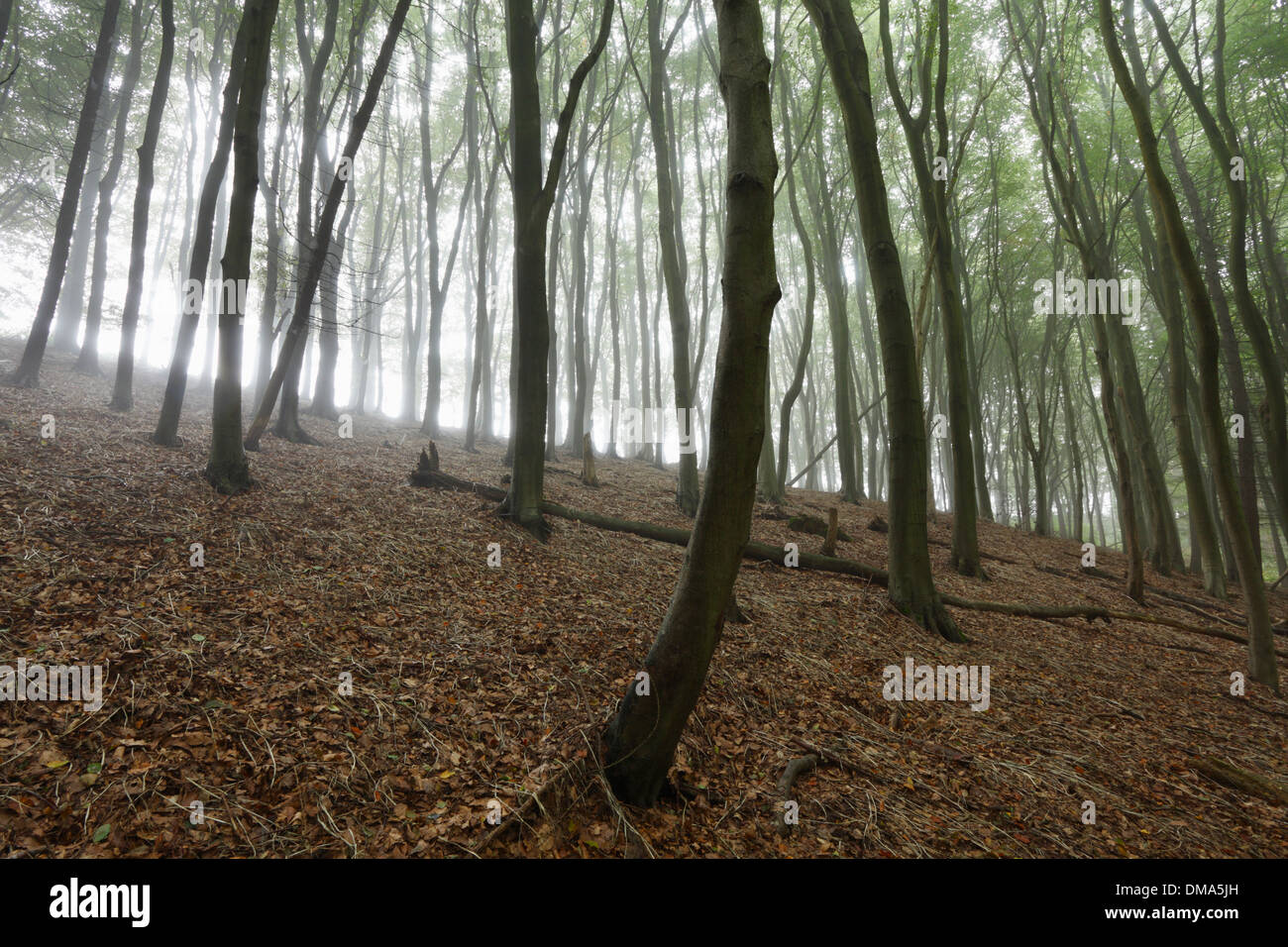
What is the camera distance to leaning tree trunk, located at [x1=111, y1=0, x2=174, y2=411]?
8.16m

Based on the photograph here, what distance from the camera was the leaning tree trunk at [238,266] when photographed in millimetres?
5945

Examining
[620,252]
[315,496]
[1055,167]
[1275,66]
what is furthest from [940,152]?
[620,252]

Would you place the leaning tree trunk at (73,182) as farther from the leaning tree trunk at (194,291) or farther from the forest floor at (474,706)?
the forest floor at (474,706)

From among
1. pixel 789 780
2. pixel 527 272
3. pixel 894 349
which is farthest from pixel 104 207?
pixel 789 780

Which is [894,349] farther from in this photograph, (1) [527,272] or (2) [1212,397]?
(1) [527,272]

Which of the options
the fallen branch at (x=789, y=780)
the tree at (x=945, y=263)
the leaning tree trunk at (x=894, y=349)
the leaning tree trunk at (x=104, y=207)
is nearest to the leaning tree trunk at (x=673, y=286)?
the leaning tree trunk at (x=894, y=349)

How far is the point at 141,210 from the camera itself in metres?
8.81

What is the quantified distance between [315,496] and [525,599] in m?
3.19

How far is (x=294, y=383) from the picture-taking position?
32.8 feet

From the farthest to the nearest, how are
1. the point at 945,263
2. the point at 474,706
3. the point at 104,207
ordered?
1. the point at 104,207
2. the point at 945,263
3. the point at 474,706

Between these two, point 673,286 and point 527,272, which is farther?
point 673,286

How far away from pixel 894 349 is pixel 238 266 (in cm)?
741

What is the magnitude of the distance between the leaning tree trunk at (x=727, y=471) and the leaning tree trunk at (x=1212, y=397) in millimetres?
5689
